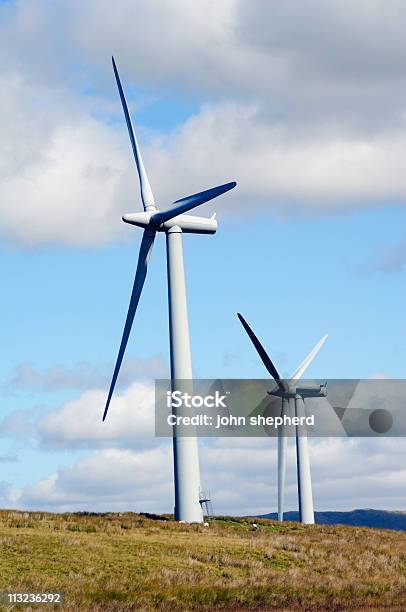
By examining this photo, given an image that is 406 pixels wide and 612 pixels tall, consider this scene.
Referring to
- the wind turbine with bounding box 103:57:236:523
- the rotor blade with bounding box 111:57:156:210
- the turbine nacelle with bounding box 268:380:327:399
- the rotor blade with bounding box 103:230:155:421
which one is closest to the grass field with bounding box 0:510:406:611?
the wind turbine with bounding box 103:57:236:523

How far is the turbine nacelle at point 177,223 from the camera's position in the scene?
243 feet

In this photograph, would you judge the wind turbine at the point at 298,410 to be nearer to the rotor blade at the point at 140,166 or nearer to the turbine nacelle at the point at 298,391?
the turbine nacelle at the point at 298,391

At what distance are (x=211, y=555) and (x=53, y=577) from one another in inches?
445

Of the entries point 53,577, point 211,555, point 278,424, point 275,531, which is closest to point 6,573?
point 53,577

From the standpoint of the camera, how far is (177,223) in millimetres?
74875

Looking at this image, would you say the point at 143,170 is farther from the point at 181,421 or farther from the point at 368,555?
the point at 368,555

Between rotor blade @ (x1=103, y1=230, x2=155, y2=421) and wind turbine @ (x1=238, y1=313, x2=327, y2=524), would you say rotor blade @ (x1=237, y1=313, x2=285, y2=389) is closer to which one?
wind turbine @ (x1=238, y1=313, x2=327, y2=524)

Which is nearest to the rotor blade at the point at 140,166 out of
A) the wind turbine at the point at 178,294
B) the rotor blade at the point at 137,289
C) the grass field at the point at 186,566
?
the wind turbine at the point at 178,294

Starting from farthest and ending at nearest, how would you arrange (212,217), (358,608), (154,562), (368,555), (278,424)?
(278,424), (212,217), (368,555), (154,562), (358,608)

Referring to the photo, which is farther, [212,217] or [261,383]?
[261,383]

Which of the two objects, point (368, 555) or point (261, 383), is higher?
point (261, 383)

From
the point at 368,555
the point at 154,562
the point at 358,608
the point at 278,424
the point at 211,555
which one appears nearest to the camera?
the point at 358,608

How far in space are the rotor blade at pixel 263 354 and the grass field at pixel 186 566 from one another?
2413 cm

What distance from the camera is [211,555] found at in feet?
186
